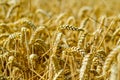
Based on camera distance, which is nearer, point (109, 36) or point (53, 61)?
point (53, 61)

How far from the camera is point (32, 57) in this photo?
1705 mm

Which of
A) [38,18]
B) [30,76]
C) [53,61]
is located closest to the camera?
[53,61]

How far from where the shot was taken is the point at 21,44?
6.22ft

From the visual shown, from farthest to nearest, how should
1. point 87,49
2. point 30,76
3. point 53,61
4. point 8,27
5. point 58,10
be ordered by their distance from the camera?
point 58,10
point 8,27
point 87,49
point 30,76
point 53,61

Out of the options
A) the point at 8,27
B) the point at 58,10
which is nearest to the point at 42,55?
the point at 8,27

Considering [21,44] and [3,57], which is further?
[21,44]

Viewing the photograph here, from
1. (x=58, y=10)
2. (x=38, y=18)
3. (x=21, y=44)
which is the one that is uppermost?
(x=58, y=10)

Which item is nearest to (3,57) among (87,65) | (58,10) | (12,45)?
(12,45)

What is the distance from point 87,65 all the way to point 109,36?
105 centimetres

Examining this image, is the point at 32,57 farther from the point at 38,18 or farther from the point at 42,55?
the point at 38,18

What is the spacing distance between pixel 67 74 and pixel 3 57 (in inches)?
13.7

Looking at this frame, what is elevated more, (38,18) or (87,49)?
(38,18)

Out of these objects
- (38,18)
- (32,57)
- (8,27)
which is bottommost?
(32,57)

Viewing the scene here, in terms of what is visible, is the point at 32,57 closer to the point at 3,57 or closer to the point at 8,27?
the point at 3,57
